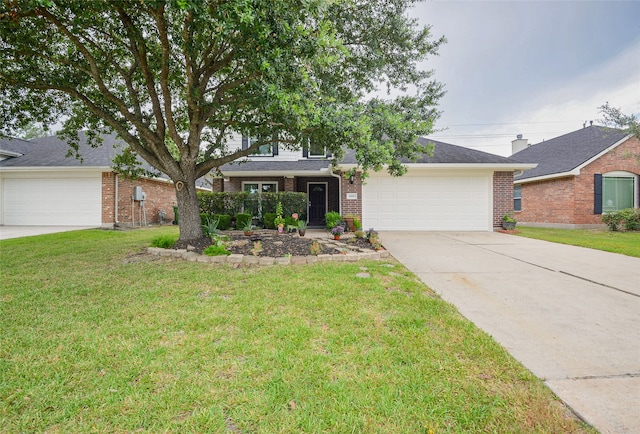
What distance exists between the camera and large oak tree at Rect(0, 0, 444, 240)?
4.23 metres

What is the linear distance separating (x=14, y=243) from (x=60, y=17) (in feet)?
19.6

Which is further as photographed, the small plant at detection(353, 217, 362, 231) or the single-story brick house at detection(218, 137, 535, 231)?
the single-story brick house at detection(218, 137, 535, 231)

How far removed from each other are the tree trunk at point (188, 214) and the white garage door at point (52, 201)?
26.3ft

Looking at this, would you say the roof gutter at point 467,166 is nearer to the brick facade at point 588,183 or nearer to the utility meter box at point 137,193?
the brick facade at point 588,183

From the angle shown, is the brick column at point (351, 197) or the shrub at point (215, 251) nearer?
the shrub at point (215, 251)

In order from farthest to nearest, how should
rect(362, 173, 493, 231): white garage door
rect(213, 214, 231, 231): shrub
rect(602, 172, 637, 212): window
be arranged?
rect(602, 172, 637, 212): window → rect(362, 173, 493, 231): white garage door → rect(213, 214, 231, 231): shrub

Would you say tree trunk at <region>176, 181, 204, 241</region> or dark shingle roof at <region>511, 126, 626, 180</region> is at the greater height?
dark shingle roof at <region>511, 126, 626, 180</region>

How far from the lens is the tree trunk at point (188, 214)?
6656 mm

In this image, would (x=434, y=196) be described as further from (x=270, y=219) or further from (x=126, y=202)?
(x=126, y=202)

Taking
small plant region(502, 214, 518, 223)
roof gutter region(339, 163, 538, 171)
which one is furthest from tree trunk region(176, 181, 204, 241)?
small plant region(502, 214, 518, 223)

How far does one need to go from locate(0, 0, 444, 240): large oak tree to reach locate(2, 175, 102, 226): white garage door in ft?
16.9

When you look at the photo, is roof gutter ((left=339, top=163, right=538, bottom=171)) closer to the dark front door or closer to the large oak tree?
the large oak tree

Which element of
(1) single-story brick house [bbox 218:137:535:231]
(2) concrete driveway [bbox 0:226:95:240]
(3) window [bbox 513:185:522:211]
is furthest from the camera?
(3) window [bbox 513:185:522:211]

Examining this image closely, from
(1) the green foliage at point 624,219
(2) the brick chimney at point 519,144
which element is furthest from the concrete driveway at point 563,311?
(2) the brick chimney at point 519,144
